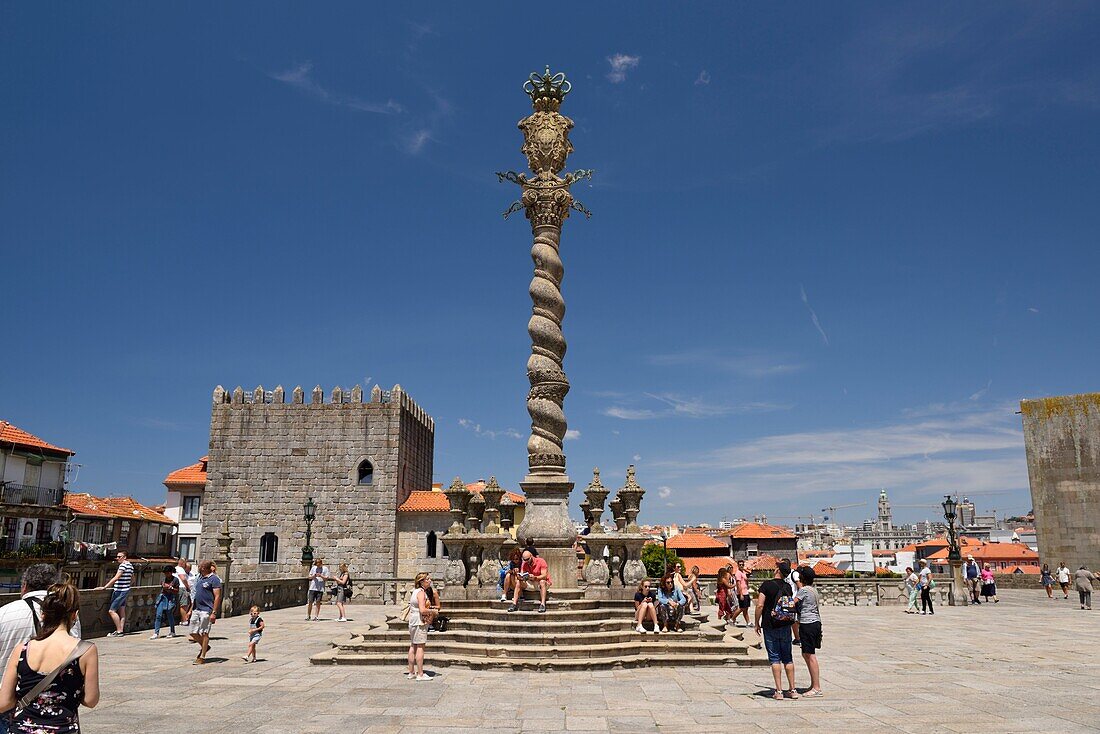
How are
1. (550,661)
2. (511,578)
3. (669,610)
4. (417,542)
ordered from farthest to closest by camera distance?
(417,542)
(511,578)
(669,610)
(550,661)

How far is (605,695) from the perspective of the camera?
9.16 m

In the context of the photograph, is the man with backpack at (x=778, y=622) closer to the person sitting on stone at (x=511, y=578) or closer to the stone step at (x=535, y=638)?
the stone step at (x=535, y=638)

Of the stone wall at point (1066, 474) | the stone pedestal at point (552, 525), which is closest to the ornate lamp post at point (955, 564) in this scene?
the stone wall at point (1066, 474)

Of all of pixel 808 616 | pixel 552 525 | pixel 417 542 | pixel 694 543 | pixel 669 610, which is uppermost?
pixel 552 525

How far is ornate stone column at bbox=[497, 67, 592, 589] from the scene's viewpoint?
1530cm

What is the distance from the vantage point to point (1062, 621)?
18.5 metres

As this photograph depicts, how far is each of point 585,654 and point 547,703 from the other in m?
2.69

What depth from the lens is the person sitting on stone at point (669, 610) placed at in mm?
12609

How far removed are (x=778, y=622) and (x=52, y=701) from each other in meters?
6.99

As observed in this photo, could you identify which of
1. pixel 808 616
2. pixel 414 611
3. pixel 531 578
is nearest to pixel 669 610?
pixel 531 578

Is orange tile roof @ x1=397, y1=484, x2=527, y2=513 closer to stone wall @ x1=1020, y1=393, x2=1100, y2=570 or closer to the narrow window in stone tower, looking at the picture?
the narrow window in stone tower

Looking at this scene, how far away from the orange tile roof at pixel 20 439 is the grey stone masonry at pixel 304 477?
31.2 ft

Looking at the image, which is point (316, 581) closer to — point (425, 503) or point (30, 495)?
point (425, 503)

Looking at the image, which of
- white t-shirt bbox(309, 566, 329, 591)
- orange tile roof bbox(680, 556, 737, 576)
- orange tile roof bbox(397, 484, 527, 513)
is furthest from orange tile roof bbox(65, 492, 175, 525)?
orange tile roof bbox(680, 556, 737, 576)
